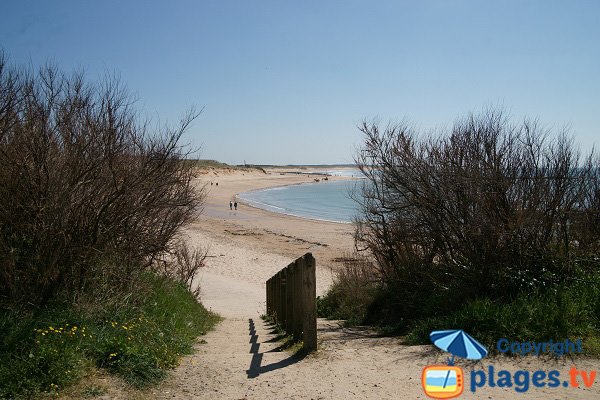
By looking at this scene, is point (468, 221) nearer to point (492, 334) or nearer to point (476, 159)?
point (476, 159)

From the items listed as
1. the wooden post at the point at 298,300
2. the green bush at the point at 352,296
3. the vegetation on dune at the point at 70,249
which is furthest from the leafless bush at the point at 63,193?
the green bush at the point at 352,296

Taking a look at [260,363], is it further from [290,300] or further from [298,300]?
[290,300]

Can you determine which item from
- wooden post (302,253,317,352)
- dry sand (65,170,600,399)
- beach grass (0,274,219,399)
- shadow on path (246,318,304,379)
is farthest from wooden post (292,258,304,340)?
beach grass (0,274,219,399)

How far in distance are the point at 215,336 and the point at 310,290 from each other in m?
3.39

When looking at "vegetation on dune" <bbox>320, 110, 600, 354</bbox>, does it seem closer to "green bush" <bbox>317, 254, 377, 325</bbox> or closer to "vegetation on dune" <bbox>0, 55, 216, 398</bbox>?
"green bush" <bbox>317, 254, 377, 325</bbox>

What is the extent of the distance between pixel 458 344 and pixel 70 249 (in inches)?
176

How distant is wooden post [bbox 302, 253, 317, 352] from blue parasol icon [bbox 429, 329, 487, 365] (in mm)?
1297

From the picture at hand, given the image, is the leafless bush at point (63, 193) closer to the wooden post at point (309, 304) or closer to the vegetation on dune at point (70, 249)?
the vegetation on dune at point (70, 249)

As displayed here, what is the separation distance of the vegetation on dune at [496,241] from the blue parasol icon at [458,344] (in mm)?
348

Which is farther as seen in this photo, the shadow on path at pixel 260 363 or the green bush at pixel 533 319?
the green bush at pixel 533 319

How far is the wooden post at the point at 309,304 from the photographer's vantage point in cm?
615

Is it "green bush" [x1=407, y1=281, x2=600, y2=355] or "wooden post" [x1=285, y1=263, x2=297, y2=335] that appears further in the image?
"wooden post" [x1=285, y1=263, x2=297, y2=335]

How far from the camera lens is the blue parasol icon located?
18.7 ft

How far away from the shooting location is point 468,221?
25.1 feet
